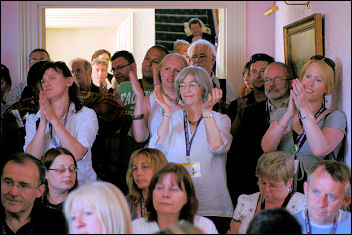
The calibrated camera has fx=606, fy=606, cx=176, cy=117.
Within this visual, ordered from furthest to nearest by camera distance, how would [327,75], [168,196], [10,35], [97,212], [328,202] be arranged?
[10,35]
[327,75]
[168,196]
[328,202]
[97,212]

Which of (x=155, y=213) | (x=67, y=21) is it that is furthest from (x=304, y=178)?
(x=67, y=21)

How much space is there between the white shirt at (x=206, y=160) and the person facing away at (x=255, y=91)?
0.71 m

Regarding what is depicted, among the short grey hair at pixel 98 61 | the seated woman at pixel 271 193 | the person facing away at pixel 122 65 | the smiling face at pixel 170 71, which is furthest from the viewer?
the short grey hair at pixel 98 61

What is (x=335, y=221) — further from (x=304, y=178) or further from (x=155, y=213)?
(x=155, y=213)

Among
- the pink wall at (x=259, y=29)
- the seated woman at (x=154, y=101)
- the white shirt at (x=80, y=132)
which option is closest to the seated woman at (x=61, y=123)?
the white shirt at (x=80, y=132)

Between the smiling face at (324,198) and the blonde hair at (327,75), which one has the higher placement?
the blonde hair at (327,75)

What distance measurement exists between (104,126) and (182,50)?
185 cm

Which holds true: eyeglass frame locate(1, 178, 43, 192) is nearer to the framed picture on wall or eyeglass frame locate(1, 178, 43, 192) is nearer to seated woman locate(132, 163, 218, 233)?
seated woman locate(132, 163, 218, 233)

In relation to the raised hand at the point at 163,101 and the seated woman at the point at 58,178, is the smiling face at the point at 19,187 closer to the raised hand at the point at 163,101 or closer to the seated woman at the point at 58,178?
the seated woman at the point at 58,178

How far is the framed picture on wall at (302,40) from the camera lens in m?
4.18

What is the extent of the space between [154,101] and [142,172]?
0.80 metres

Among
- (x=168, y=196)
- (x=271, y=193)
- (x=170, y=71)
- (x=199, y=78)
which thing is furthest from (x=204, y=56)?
(x=168, y=196)

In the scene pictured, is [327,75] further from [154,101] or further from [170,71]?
[154,101]

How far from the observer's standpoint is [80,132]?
4078 mm
